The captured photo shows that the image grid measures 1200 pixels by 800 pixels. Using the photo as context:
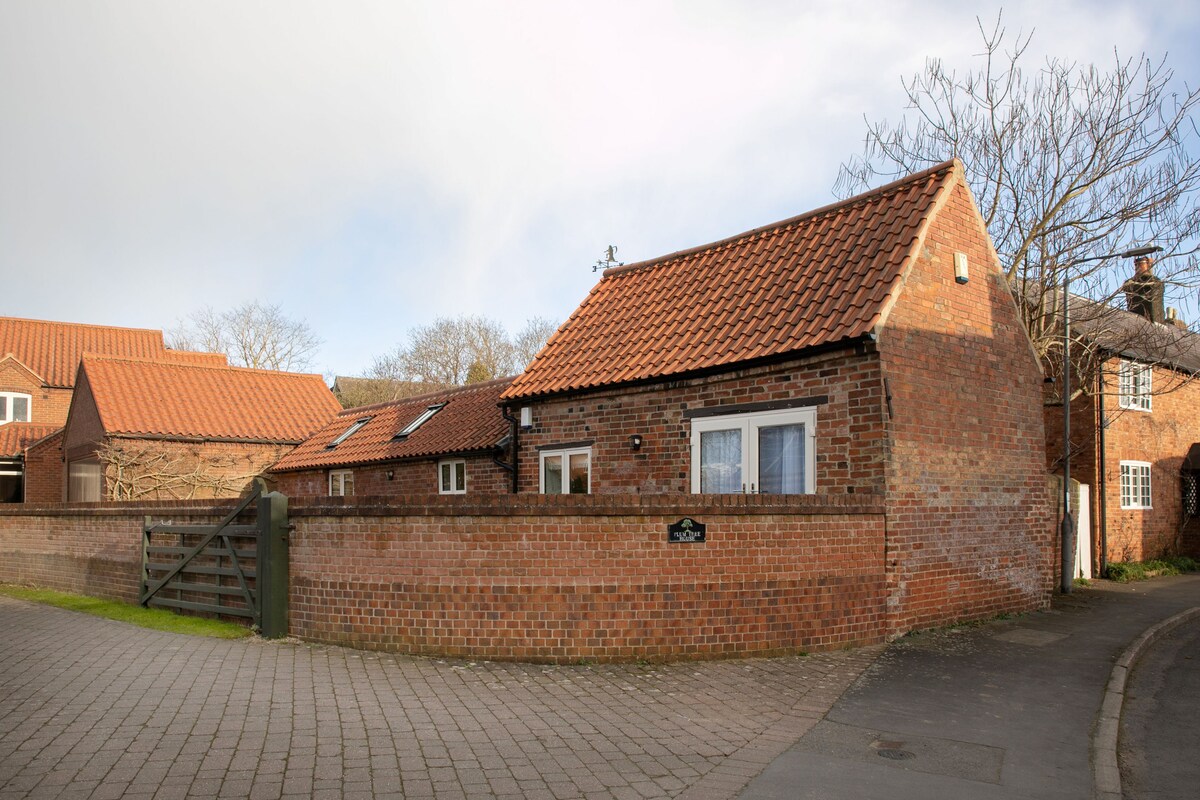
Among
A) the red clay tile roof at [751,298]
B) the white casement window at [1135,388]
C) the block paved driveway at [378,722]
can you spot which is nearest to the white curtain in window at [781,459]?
the red clay tile roof at [751,298]

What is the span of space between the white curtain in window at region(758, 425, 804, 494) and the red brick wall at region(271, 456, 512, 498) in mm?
5855

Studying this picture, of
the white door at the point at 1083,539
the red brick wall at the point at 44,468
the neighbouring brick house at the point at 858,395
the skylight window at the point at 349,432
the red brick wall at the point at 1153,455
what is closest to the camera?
the neighbouring brick house at the point at 858,395

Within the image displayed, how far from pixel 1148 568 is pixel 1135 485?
8.02 feet

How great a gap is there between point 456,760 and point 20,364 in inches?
1598

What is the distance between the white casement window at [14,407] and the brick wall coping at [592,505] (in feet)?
115

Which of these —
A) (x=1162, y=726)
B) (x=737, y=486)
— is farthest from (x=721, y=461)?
(x=1162, y=726)

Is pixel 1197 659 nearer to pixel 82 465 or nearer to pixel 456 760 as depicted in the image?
pixel 456 760

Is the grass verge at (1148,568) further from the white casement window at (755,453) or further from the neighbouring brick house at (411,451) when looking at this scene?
the neighbouring brick house at (411,451)

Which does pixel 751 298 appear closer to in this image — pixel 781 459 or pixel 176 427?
pixel 781 459

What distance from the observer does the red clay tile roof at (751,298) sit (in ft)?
39.0

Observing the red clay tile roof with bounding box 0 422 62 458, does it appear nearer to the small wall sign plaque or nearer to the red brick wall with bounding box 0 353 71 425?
the red brick wall with bounding box 0 353 71 425

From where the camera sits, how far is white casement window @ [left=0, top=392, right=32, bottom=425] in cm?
3834

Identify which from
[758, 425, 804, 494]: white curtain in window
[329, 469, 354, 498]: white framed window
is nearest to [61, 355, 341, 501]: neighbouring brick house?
[329, 469, 354, 498]: white framed window

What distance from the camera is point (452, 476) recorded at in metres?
19.5
